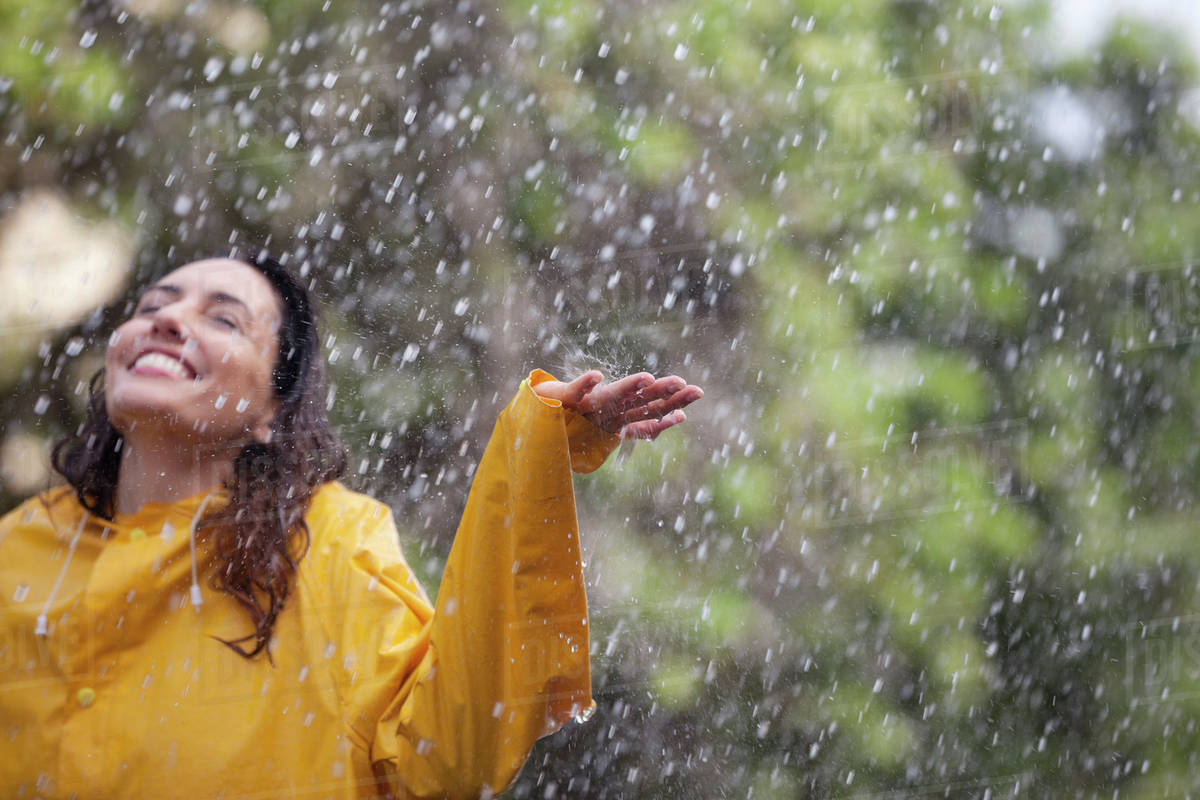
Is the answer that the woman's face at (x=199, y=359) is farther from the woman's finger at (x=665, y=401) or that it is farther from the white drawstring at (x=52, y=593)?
the woman's finger at (x=665, y=401)

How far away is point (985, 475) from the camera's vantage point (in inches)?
55.2

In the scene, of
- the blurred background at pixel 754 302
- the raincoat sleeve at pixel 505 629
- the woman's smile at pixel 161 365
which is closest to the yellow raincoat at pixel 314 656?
the raincoat sleeve at pixel 505 629

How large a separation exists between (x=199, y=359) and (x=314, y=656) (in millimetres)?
260

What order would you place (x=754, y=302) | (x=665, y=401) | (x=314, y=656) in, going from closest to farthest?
(x=665, y=401) → (x=314, y=656) → (x=754, y=302)

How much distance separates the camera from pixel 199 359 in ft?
2.50

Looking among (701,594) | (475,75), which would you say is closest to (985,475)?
(701,594)

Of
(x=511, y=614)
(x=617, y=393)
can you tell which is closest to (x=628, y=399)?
(x=617, y=393)

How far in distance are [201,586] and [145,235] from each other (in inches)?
23.6

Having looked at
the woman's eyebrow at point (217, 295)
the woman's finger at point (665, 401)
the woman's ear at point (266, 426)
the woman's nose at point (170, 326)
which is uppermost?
the woman's finger at point (665, 401)

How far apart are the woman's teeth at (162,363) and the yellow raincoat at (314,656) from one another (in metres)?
0.11

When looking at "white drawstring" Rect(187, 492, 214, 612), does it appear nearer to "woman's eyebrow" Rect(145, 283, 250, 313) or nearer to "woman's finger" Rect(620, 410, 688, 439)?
"woman's eyebrow" Rect(145, 283, 250, 313)

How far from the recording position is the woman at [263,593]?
0.66 m

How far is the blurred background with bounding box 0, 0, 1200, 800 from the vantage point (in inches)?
45.9

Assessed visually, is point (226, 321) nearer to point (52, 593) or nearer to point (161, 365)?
point (161, 365)
